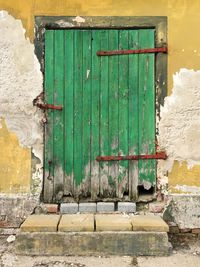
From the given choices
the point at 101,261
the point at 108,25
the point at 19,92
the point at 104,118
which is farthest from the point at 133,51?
the point at 101,261

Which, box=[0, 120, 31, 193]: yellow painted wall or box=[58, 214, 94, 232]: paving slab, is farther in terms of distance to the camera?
box=[0, 120, 31, 193]: yellow painted wall

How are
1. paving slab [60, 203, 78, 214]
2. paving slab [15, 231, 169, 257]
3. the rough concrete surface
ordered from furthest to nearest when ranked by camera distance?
paving slab [60, 203, 78, 214] → paving slab [15, 231, 169, 257] → the rough concrete surface

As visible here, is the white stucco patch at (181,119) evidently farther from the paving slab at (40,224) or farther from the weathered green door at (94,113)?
the paving slab at (40,224)

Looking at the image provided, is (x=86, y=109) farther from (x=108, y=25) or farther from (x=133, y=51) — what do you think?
(x=108, y=25)

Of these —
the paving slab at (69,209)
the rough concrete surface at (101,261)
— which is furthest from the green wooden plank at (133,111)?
the rough concrete surface at (101,261)

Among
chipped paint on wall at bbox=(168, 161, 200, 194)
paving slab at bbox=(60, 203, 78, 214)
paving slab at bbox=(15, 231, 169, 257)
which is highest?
chipped paint on wall at bbox=(168, 161, 200, 194)

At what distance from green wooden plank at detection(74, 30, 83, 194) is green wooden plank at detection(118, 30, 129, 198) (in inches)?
16.8

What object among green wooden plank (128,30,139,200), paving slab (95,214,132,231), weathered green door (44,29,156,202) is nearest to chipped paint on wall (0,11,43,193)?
weathered green door (44,29,156,202)

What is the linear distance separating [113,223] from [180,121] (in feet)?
4.38

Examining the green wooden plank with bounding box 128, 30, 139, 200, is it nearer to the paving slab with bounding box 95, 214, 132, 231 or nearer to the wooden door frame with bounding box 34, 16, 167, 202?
the wooden door frame with bounding box 34, 16, 167, 202

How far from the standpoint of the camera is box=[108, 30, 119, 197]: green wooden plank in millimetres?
4367

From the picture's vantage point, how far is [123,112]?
172 inches

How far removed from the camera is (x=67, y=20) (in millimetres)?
4348

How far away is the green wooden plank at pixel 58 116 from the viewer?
4352 mm
